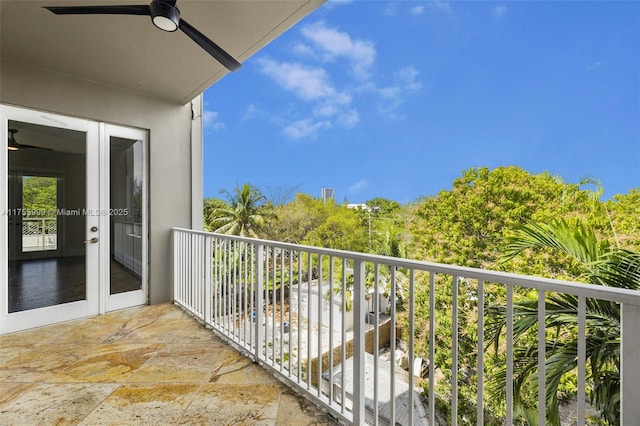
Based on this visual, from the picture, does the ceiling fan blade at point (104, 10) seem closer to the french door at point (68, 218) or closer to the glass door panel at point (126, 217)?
the french door at point (68, 218)

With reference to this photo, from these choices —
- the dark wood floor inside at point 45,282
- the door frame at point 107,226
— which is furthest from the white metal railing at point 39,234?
the door frame at point 107,226

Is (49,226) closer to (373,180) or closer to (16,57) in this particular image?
(16,57)

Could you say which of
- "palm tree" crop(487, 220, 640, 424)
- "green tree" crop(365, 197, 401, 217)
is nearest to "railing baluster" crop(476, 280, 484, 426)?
"palm tree" crop(487, 220, 640, 424)

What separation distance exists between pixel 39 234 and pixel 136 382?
205cm

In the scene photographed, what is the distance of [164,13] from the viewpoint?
1849mm

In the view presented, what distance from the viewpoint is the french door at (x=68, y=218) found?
2.93 metres

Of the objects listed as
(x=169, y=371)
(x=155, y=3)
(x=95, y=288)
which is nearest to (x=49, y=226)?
(x=95, y=288)

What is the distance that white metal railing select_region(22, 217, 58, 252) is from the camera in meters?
3.02

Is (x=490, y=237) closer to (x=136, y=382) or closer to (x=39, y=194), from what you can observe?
(x=136, y=382)

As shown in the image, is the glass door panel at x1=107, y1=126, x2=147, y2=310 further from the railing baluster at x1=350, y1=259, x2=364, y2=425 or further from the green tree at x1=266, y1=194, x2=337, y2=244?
the green tree at x1=266, y1=194, x2=337, y2=244

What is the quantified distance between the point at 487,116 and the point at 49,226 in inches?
1738

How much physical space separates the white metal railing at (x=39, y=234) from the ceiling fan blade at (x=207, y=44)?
245 centimetres

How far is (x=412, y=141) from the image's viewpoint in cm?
4397

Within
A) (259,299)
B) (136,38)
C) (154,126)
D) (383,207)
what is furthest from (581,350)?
(383,207)
